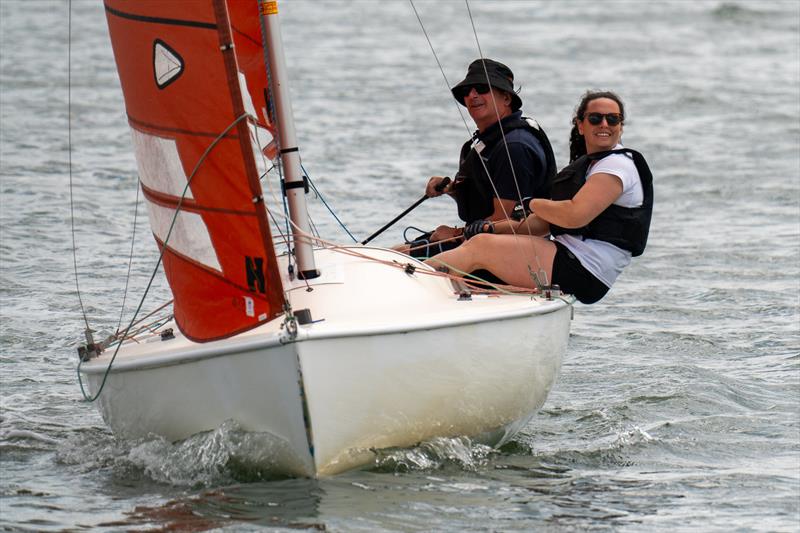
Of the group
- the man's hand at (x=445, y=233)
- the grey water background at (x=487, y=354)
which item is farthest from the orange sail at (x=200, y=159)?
the man's hand at (x=445, y=233)

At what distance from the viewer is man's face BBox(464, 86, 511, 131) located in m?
5.35

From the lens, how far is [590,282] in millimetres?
5031

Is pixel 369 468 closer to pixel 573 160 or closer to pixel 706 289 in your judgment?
pixel 573 160

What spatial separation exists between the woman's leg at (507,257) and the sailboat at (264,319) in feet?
0.85

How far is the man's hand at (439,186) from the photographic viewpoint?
5453 millimetres

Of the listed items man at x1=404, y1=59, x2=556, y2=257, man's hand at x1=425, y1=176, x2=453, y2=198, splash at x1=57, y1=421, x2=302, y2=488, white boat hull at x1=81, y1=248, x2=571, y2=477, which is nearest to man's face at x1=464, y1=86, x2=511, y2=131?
man at x1=404, y1=59, x2=556, y2=257

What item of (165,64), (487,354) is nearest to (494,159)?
(487,354)

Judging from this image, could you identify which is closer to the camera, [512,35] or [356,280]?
[356,280]

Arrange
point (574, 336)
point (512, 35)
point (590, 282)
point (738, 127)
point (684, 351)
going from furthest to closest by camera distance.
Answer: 1. point (512, 35)
2. point (738, 127)
3. point (574, 336)
4. point (684, 351)
5. point (590, 282)

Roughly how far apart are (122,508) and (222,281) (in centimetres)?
81

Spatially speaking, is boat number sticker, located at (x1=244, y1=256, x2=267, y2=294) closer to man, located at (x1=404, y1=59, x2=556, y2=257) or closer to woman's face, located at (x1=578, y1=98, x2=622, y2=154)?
man, located at (x1=404, y1=59, x2=556, y2=257)

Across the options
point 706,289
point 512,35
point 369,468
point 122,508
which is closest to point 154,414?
point 122,508

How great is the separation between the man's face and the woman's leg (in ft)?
1.85

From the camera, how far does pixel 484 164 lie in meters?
5.16
